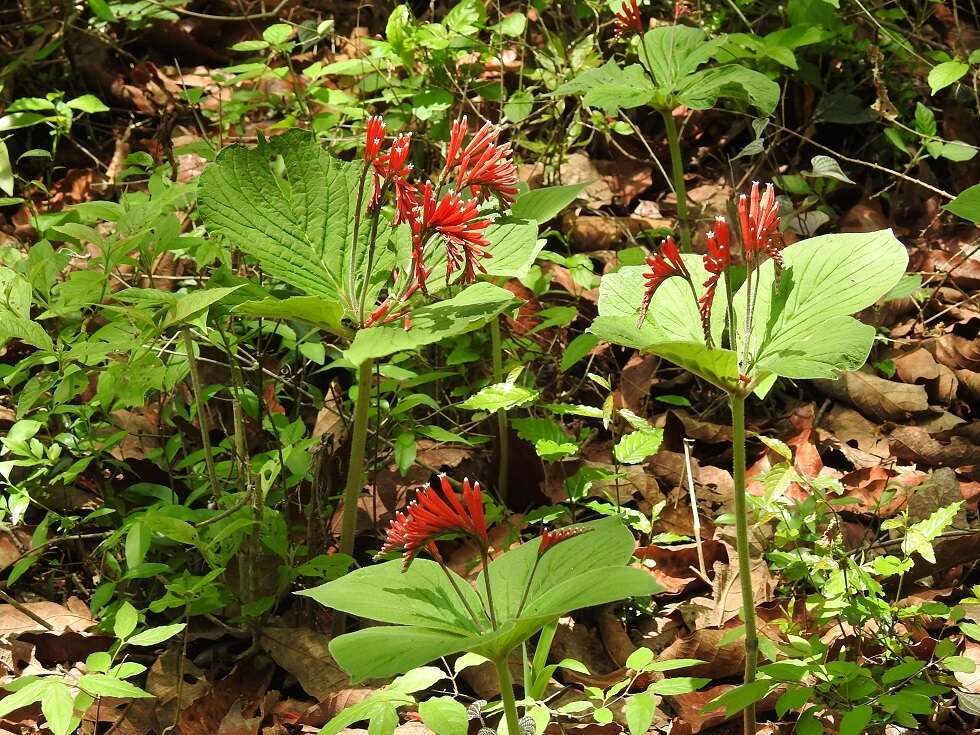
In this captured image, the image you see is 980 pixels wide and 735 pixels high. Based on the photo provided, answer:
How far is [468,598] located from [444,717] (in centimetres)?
20

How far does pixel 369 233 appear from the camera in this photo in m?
2.24

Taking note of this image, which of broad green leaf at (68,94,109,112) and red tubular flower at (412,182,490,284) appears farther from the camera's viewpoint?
broad green leaf at (68,94,109,112)

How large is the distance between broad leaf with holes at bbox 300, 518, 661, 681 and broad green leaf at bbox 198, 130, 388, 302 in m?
0.67

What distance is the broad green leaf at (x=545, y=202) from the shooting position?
2.46 m

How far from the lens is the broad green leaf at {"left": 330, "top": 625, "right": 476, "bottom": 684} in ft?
5.06

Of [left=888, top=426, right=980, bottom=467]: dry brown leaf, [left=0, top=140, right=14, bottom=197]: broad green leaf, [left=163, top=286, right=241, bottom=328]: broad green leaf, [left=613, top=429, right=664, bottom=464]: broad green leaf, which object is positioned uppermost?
[left=0, top=140, right=14, bottom=197]: broad green leaf

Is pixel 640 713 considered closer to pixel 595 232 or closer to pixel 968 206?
pixel 968 206

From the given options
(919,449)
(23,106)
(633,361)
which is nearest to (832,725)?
(919,449)

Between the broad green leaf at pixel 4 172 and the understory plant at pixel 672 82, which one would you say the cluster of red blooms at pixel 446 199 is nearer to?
the understory plant at pixel 672 82

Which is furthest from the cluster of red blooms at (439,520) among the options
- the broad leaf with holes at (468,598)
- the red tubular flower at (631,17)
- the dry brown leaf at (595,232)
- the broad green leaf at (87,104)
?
the broad green leaf at (87,104)

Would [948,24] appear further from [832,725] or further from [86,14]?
[86,14]

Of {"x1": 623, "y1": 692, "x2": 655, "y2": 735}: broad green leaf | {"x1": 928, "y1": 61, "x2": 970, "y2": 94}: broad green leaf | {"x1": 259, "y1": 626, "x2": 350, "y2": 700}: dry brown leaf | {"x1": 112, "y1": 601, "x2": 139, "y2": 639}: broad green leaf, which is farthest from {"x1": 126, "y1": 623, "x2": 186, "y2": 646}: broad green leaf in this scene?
{"x1": 928, "y1": 61, "x2": 970, "y2": 94}: broad green leaf

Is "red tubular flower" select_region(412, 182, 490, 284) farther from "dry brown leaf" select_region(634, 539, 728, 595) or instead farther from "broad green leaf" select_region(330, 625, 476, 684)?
"dry brown leaf" select_region(634, 539, 728, 595)

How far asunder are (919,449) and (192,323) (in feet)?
6.52
